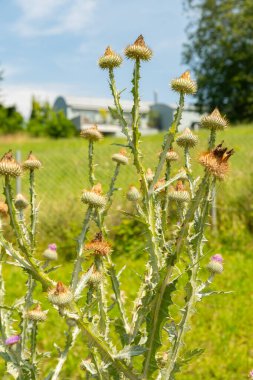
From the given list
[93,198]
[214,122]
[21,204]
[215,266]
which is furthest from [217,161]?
[21,204]

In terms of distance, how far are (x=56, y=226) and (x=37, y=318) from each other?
23.1 ft

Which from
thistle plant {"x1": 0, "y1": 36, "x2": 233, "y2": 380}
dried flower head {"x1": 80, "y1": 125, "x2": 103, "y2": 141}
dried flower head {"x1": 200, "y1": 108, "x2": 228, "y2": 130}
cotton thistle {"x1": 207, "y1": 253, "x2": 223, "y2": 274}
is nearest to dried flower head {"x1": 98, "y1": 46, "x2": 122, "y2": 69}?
thistle plant {"x1": 0, "y1": 36, "x2": 233, "y2": 380}

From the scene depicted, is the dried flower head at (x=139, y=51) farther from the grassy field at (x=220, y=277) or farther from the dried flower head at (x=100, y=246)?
the dried flower head at (x=100, y=246)

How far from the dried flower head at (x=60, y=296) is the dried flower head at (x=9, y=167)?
32 centimetres

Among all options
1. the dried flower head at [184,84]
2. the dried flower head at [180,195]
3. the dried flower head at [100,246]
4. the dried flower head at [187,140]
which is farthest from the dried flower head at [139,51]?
the dried flower head at [100,246]

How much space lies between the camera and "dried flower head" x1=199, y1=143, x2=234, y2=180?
130 centimetres

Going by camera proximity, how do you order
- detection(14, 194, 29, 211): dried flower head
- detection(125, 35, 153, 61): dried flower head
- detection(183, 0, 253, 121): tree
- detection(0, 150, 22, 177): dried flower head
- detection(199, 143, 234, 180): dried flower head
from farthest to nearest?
detection(183, 0, 253, 121): tree → detection(14, 194, 29, 211): dried flower head → detection(125, 35, 153, 61): dried flower head → detection(0, 150, 22, 177): dried flower head → detection(199, 143, 234, 180): dried flower head

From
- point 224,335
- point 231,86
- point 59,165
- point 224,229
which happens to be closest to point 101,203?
point 224,335

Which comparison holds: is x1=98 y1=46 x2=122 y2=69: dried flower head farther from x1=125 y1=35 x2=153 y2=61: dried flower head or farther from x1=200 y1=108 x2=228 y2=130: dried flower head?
x1=200 y1=108 x2=228 y2=130: dried flower head

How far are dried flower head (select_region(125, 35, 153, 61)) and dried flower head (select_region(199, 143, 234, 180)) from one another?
20.0 inches

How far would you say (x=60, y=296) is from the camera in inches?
52.4

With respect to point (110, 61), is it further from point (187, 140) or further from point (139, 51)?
point (187, 140)

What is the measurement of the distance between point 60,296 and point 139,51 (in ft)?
2.60

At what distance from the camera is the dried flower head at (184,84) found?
5.28 feet
